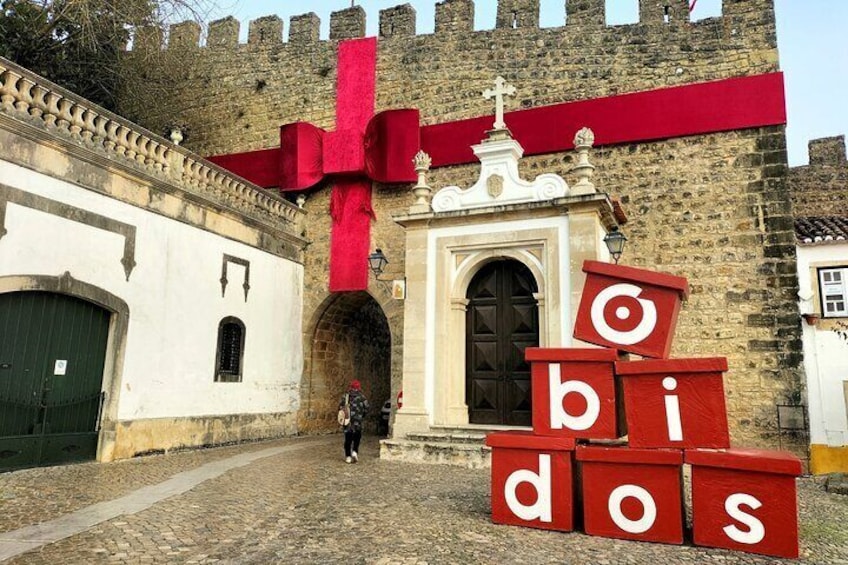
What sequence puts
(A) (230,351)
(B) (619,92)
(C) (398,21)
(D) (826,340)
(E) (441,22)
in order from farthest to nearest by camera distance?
(C) (398,21)
(E) (441,22)
(B) (619,92)
(A) (230,351)
(D) (826,340)

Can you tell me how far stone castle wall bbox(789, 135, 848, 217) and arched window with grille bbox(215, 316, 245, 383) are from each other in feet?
46.6

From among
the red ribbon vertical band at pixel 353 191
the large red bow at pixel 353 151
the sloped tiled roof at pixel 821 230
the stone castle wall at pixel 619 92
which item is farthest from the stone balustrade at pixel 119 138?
the sloped tiled roof at pixel 821 230

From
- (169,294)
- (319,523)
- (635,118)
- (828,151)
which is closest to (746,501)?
(319,523)

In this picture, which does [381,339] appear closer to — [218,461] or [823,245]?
[218,461]

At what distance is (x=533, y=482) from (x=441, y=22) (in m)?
11.8

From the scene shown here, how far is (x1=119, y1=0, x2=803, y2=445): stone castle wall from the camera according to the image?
1092cm

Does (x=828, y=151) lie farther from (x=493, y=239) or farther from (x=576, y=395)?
(x=576, y=395)

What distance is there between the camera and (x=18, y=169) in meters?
7.95

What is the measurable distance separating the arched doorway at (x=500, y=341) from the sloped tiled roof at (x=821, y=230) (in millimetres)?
5108

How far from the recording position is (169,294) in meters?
10.3

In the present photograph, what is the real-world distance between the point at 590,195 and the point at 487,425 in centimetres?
395

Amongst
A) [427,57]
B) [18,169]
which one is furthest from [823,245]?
[18,169]

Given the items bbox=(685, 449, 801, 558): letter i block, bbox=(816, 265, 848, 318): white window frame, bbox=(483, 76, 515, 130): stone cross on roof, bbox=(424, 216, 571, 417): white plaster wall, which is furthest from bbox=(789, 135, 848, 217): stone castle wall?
bbox=(685, 449, 801, 558): letter i block

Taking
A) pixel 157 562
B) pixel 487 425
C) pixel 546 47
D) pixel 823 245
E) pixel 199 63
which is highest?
pixel 199 63
